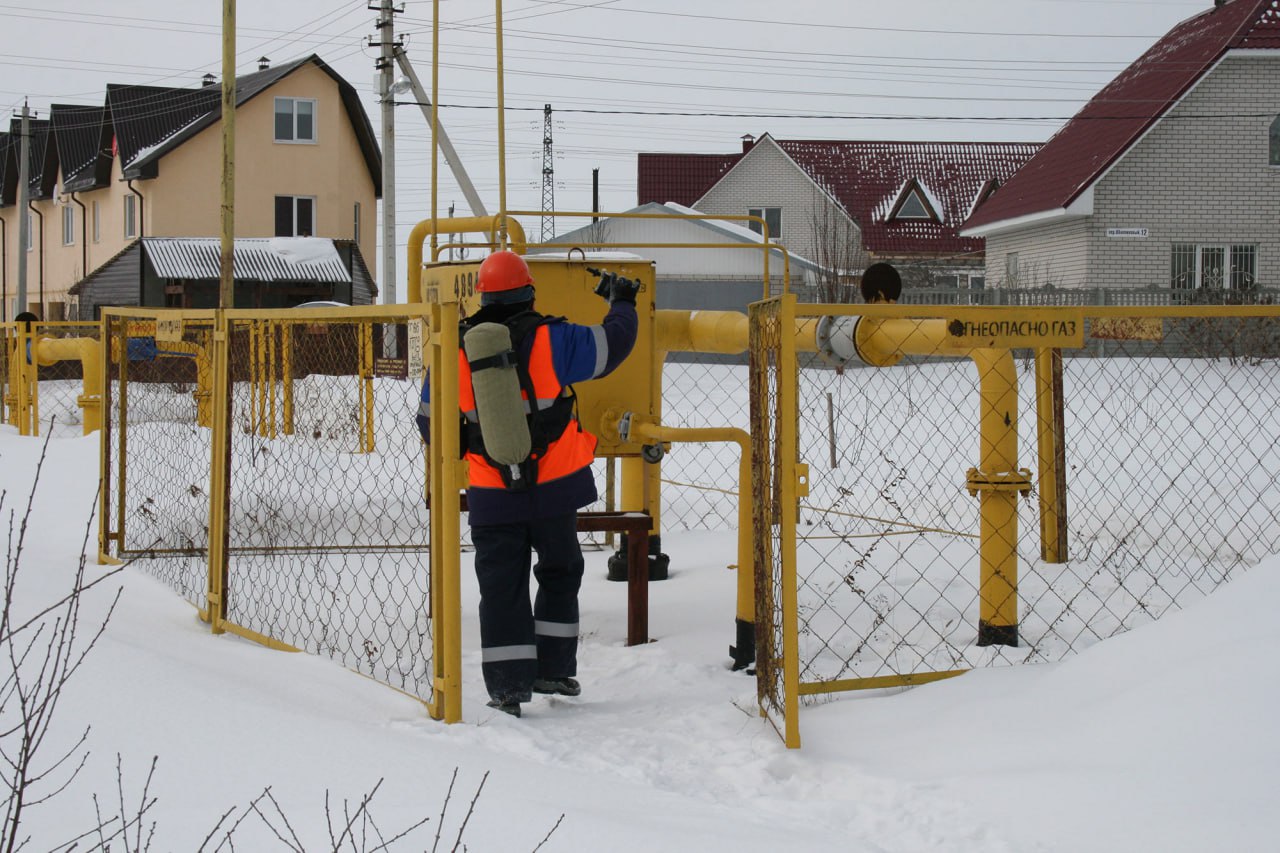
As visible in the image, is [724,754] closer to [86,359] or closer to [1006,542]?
[1006,542]

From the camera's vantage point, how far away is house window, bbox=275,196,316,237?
114 feet

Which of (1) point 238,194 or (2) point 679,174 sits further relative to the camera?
(2) point 679,174

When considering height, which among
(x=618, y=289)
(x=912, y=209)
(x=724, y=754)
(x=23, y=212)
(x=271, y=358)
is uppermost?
(x=912, y=209)

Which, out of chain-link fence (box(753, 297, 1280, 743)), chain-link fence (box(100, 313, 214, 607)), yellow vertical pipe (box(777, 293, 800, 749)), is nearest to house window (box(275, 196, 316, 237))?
chain-link fence (box(100, 313, 214, 607))

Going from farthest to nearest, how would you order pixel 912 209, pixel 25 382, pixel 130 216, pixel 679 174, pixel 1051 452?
pixel 679 174 → pixel 912 209 → pixel 130 216 → pixel 25 382 → pixel 1051 452

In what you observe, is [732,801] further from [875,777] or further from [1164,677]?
[1164,677]

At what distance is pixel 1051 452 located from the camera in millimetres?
7363

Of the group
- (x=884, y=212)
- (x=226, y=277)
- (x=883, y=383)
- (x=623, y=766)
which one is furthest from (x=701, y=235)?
(x=623, y=766)

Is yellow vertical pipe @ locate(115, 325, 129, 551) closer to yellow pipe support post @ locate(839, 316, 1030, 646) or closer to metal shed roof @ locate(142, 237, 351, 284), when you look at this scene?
yellow pipe support post @ locate(839, 316, 1030, 646)

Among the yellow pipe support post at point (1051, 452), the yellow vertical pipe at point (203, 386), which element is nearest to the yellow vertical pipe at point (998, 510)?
the yellow pipe support post at point (1051, 452)

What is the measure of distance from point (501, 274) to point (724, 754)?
1946 mm

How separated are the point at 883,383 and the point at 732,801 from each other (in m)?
14.9

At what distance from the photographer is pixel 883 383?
1850 centimetres

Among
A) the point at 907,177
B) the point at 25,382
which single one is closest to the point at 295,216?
the point at 907,177
